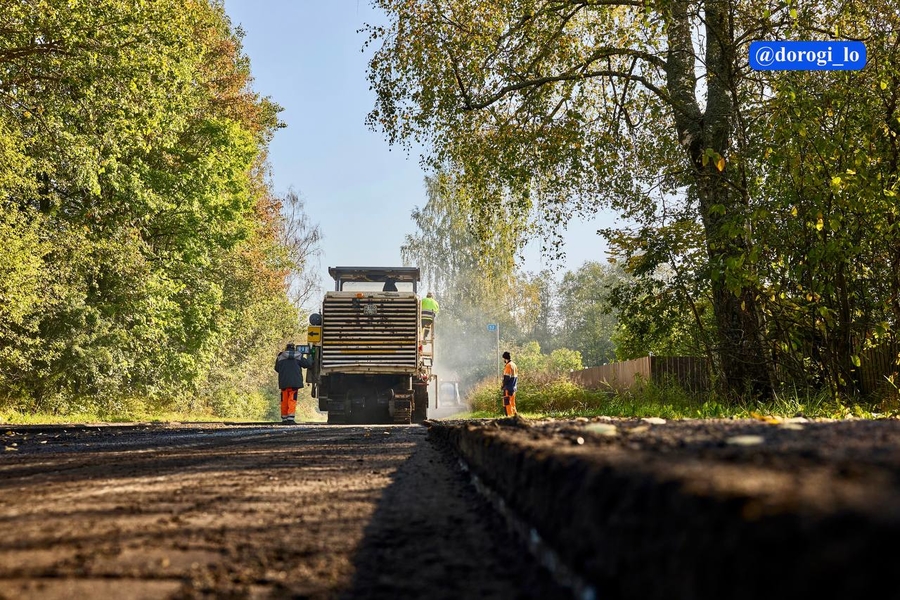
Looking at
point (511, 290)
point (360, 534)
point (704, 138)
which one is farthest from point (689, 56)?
point (511, 290)

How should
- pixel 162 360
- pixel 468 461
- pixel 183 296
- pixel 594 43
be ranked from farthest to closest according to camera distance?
pixel 183 296, pixel 162 360, pixel 594 43, pixel 468 461

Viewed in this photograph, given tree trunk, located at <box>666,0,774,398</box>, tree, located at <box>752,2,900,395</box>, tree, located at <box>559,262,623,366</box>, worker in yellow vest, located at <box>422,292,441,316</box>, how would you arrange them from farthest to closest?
tree, located at <box>559,262,623,366</box> < worker in yellow vest, located at <box>422,292,441,316</box> < tree trunk, located at <box>666,0,774,398</box> < tree, located at <box>752,2,900,395</box>

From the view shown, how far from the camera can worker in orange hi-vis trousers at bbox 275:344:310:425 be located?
22547 mm

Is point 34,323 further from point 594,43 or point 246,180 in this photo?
point 594,43

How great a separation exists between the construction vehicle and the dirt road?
656 inches

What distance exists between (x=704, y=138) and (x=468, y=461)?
11715 mm

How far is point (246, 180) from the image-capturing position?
32219 millimetres

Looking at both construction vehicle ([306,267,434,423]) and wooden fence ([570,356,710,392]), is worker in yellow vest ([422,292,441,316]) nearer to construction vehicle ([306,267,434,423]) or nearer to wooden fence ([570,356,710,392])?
construction vehicle ([306,267,434,423])

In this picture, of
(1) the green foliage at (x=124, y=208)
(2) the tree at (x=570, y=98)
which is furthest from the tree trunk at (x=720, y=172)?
(1) the green foliage at (x=124, y=208)

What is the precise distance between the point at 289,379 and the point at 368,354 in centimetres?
218

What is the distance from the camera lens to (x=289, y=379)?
22562 mm

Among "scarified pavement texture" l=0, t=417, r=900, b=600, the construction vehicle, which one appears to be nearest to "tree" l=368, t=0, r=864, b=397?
the construction vehicle

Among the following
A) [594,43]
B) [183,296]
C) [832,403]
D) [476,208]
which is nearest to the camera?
[832,403]

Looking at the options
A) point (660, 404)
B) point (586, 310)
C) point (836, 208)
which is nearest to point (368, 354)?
point (660, 404)
